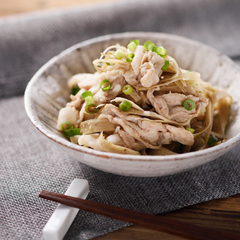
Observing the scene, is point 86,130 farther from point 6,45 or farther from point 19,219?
point 6,45

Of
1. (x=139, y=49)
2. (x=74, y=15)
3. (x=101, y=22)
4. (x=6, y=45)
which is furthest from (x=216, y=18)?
(x=6, y=45)

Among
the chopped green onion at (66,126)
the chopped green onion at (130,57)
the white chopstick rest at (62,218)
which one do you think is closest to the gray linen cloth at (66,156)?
the white chopstick rest at (62,218)

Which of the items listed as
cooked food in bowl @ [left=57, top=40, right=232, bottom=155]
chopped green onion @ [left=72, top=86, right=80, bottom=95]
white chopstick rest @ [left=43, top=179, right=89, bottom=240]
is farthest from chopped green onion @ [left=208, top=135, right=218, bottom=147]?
chopped green onion @ [left=72, top=86, right=80, bottom=95]

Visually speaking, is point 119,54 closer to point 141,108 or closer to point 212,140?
point 141,108

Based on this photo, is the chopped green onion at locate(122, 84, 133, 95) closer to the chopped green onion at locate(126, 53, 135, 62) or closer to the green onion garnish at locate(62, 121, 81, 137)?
the chopped green onion at locate(126, 53, 135, 62)

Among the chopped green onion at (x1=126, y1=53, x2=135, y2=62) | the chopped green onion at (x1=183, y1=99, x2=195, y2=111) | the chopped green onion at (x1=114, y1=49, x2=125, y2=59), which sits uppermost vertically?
the chopped green onion at (x1=114, y1=49, x2=125, y2=59)

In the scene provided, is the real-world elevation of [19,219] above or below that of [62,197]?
below

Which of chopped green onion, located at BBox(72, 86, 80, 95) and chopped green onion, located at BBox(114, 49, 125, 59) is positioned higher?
chopped green onion, located at BBox(114, 49, 125, 59)

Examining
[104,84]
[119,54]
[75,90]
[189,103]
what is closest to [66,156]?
[75,90]
